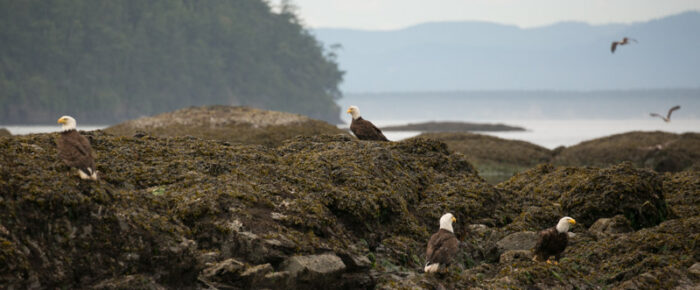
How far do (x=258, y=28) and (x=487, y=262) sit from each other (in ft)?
346

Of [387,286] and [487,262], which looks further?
[487,262]

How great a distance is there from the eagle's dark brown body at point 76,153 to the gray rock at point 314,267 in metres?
2.28

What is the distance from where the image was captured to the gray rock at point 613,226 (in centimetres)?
1168

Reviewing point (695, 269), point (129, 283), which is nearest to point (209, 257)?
point (129, 283)

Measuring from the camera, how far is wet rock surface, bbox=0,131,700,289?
24.3ft

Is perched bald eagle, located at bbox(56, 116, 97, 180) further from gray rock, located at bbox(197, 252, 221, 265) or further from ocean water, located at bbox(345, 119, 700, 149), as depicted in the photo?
ocean water, located at bbox(345, 119, 700, 149)

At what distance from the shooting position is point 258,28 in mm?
113250

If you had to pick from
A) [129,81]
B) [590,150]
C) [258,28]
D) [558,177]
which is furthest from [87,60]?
[558,177]

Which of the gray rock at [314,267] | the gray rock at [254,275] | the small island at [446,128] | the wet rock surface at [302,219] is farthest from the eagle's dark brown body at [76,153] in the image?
the small island at [446,128]

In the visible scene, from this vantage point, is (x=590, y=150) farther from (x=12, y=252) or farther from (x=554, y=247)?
(x=12, y=252)

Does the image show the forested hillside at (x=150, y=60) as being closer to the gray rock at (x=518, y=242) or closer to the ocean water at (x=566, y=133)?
the ocean water at (x=566, y=133)

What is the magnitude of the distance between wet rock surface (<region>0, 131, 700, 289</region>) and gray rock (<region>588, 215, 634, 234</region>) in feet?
0.40

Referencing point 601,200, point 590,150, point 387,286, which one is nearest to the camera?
point 387,286

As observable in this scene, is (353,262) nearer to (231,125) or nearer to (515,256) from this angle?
(515,256)
